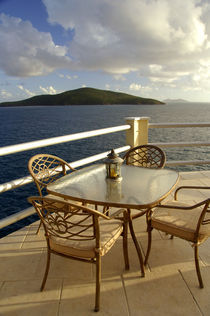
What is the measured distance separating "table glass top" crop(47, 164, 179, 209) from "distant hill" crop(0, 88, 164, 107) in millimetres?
79036

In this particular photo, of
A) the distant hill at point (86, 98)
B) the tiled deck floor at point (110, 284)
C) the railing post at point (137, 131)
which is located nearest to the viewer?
the tiled deck floor at point (110, 284)

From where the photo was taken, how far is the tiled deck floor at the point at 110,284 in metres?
1.53

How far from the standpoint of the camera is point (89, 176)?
2158 millimetres

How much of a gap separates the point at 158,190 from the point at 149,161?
3.71 ft

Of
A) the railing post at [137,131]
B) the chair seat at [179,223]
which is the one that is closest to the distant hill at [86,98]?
the railing post at [137,131]

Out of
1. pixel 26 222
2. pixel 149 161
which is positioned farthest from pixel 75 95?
pixel 149 161

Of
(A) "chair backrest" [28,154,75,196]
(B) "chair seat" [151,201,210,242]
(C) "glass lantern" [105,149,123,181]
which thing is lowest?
(B) "chair seat" [151,201,210,242]

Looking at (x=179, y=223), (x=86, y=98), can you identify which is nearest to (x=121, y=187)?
(x=179, y=223)

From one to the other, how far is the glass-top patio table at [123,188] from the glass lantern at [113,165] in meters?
0.05

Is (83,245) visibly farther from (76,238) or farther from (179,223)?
(179,223)

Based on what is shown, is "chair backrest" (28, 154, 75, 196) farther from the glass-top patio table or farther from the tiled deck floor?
the tiled deck floor

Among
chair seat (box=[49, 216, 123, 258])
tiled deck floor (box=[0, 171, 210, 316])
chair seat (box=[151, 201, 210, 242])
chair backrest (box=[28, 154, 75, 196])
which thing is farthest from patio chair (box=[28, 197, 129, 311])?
chair backrest (box=[28, 154, 75, 196])

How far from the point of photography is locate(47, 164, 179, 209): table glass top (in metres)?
1.62

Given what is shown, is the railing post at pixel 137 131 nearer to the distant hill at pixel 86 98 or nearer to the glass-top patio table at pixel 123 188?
the glass-top patio table at pixel 123 188
